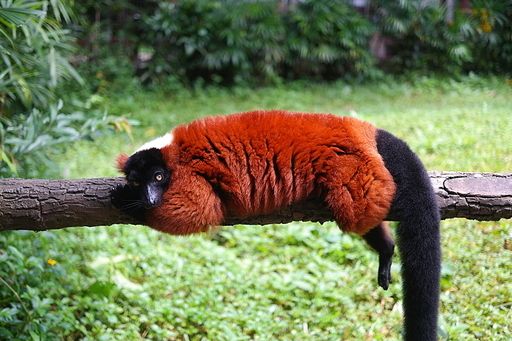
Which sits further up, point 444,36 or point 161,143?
point 444,36

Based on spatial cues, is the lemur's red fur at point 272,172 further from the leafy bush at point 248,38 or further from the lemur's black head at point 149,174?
the leafy bush at point 248,38

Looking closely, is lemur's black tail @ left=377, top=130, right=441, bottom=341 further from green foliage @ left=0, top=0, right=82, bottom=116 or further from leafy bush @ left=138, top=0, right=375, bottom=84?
leafy bush @ left=138, top=0, right=375, bottom=84

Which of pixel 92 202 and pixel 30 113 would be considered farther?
pixel 30 113

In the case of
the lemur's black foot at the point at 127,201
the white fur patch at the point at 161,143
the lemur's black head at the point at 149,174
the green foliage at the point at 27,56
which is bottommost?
the lemur's black foot at the point at 127,201

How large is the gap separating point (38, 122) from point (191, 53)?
25.0ft

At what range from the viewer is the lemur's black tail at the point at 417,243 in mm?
2400

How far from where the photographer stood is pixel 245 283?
4016 mm

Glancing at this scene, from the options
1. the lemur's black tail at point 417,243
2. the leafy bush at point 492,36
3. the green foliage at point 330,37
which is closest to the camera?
the lemur's black tail at point 417,243

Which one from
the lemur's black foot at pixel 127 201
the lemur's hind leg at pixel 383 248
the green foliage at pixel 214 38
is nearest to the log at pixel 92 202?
the lemur's black foot at pixel 127 201

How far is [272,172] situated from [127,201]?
83 cm

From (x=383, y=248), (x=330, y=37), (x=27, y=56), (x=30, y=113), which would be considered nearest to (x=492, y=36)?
(x=330, y=37)

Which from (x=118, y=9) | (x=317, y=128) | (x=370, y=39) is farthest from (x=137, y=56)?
(x=317, y=128)

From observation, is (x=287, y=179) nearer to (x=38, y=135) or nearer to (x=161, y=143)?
(x=161, y=143)

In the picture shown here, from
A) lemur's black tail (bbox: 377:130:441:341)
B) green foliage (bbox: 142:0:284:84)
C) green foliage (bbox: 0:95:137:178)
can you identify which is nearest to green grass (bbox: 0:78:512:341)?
green foliage (bbox: 0:95:137:178)
